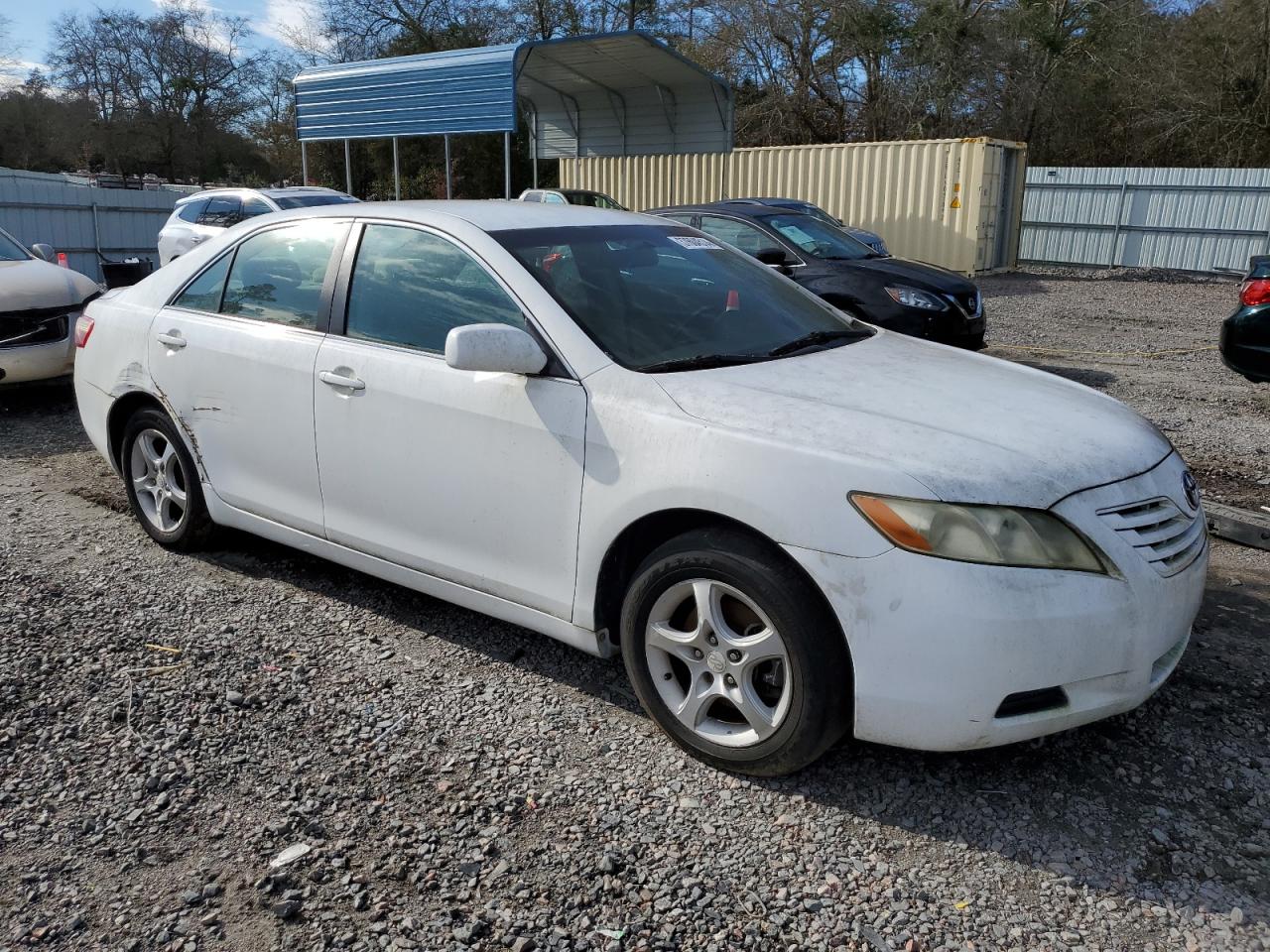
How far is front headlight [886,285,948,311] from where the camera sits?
8.66 meters

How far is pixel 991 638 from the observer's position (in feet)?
8.43

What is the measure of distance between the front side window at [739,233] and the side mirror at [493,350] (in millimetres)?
6523

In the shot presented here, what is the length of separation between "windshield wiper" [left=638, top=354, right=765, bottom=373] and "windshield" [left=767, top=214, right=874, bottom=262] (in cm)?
642

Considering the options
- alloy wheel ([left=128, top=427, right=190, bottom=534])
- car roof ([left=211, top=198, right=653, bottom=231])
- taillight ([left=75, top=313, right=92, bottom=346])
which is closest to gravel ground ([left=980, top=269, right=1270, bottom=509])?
car roof ([left=211, top=198, right=653, bottom=231])

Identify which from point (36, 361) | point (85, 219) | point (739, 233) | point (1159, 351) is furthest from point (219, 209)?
point (1159, 351)

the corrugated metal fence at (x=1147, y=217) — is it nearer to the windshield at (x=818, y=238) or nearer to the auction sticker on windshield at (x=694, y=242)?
the windshield at (x=818, y=238)

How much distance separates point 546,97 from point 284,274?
2273 cm

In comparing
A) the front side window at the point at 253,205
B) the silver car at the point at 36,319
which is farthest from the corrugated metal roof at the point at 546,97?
the silver car at the point at 36,319

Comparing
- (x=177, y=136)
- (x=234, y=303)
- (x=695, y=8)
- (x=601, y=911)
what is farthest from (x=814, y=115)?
(x=601, y=911)

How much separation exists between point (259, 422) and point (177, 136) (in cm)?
4728

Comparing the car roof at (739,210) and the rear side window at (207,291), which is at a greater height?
the car roof at (739,210)

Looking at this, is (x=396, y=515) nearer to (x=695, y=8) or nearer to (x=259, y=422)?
(x=259, y=422)

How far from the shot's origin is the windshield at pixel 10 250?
8.45 meters

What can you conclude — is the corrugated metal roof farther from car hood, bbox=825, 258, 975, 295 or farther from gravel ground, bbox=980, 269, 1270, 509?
car hood, bbox=825, 258, 975, 295
